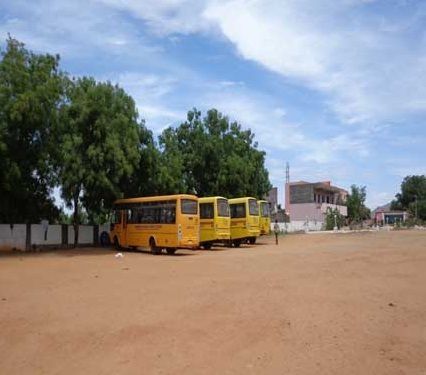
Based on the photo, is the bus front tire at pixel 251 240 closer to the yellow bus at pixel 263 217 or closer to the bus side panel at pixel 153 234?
the yellow bus at pixel 263 217

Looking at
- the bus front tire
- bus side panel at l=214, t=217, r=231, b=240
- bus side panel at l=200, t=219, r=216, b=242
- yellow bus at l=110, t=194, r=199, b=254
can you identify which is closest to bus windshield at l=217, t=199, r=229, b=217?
bus side panel at l=214, t=217, r=231, b=240

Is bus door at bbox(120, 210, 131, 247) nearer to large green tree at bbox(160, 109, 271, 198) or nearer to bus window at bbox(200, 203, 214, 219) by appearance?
bus window at bbox(200, 203, 214, 219)

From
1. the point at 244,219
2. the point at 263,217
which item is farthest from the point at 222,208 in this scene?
the point at 263,217

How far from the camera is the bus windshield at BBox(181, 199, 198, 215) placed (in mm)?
28567

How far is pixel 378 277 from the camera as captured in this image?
16.0 meters

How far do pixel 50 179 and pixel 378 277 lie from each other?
20.5 metres

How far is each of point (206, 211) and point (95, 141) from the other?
7600 millimetres

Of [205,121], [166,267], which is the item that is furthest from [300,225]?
[166,267]

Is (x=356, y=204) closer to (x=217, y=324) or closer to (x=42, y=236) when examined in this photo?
(x=42, y=236)

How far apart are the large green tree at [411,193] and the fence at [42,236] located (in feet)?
274

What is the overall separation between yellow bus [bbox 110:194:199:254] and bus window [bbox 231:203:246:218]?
744cm

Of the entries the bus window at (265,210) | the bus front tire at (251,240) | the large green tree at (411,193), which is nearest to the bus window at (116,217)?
the bus front tire at (251,240)

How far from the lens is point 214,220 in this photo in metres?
33.5

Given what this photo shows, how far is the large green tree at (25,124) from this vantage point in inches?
1080
